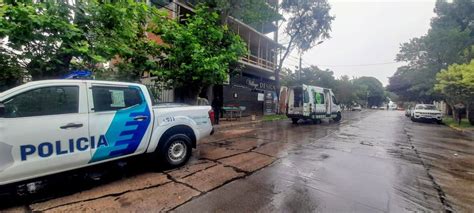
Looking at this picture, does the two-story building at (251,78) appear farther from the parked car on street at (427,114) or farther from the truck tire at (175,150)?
the parked car on street at (427,114)

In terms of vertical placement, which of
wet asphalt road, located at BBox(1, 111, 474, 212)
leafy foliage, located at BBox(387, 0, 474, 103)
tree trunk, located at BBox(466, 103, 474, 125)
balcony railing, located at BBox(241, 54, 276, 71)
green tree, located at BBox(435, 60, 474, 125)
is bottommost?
wet asphalt road, located at BBox(1, 111, 474, 212)

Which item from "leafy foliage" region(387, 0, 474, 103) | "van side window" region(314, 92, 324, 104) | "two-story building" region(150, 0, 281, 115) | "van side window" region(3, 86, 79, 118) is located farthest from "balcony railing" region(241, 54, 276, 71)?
"van side window" region(3, 86, 79, 118)

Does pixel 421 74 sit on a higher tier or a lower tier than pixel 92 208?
higher

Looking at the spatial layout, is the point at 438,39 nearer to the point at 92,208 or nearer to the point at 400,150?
the point at 400,150

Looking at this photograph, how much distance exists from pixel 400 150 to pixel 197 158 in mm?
6714

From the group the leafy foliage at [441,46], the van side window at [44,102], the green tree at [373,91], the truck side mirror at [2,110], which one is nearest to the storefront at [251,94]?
the van side window at [44,102]

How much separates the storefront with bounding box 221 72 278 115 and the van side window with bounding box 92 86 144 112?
14274 millimetres

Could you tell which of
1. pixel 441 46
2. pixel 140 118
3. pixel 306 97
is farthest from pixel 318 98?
pixel 441 46

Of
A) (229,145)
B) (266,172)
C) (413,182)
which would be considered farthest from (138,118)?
(413,182)

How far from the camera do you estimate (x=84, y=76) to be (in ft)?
15.2

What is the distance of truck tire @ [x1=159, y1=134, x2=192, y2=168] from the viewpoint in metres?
5.08

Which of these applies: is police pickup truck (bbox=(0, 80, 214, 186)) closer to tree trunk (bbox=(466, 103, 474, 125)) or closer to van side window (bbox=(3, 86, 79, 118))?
van side window (bbox=(3, 86, 79, 118))

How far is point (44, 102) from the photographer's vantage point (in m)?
3.62

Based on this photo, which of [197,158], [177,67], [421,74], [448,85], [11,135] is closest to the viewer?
[11,135]
